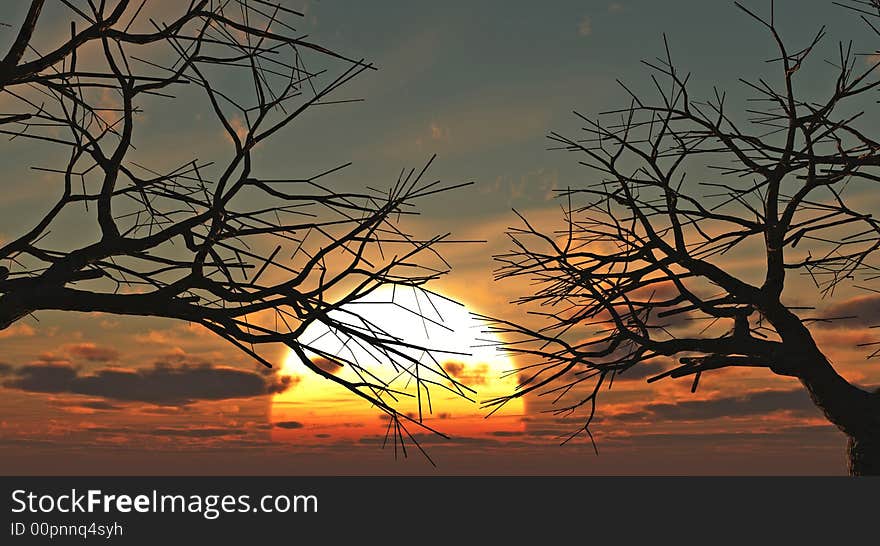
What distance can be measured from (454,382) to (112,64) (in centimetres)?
329

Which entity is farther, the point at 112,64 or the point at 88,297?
the point at 112,64

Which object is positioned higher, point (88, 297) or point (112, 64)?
point (112, 64)

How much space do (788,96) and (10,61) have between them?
6818 millimetres

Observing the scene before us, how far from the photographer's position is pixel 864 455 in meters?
7.95

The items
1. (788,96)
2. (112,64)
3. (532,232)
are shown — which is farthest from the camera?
(532,232)

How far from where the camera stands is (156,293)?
17.4 ft

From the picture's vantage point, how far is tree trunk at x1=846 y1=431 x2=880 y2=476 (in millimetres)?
7898

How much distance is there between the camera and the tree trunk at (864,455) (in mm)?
7898
